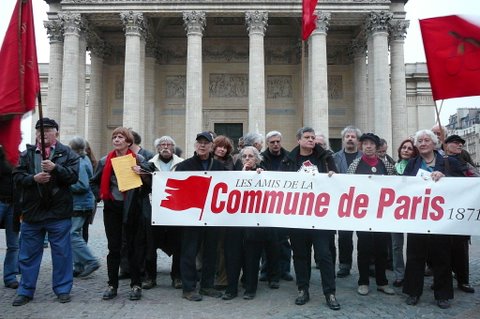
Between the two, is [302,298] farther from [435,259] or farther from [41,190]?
[41,190]

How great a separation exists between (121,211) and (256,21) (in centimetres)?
2024

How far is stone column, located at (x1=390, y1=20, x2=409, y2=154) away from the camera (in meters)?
25.5

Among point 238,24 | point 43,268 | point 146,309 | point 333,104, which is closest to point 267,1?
point 238,24

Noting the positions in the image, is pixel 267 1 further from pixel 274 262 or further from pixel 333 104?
pixel 274 262

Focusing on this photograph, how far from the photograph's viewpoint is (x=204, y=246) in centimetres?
630

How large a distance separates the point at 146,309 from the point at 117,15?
22992 millimetres

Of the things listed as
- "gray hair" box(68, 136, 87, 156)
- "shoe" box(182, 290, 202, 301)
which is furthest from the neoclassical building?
"shoe" box(182, 290, 202, 301)

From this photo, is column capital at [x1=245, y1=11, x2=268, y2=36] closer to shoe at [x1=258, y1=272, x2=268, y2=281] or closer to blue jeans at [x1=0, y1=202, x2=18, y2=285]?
shoe at [x1=258, y1=272, x2=268, y2=281]

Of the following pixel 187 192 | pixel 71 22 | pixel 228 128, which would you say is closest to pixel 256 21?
pixel 228 128

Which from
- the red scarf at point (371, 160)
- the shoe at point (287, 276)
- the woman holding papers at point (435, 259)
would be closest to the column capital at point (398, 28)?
the red scarf at point (371, 160)

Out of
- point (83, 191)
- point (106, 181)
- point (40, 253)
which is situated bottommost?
point (40, 253)

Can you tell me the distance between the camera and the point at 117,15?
25.3 metres

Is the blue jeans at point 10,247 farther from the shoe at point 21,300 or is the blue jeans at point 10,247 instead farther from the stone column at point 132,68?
the stone column at point 132,68

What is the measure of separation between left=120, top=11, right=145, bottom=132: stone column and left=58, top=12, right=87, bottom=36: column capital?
2452 mm
